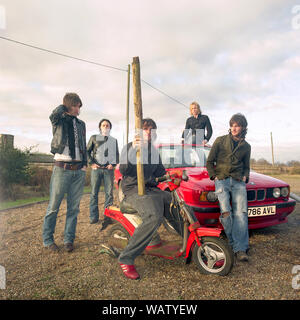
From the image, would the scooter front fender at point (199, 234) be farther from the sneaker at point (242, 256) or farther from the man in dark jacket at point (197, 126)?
the man in dark jacket at point (197, 126)

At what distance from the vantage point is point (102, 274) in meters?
2.81

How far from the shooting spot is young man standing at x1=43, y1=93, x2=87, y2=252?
11.4ft

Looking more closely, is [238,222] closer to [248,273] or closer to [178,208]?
[248,273]

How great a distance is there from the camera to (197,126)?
5.54 metres

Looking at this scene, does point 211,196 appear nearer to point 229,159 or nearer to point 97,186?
point 229,159

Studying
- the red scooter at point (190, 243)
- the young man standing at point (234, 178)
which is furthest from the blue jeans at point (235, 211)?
the red scooter at point (190, 243)

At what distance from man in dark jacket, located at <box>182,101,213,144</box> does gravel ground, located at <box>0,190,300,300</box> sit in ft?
8.07

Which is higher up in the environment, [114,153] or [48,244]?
[114,153]

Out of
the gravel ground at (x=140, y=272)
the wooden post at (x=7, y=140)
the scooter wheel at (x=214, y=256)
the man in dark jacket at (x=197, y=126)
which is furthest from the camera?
the wooden post at (x=7, y=140)

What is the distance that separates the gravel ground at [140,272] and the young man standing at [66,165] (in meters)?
0.36

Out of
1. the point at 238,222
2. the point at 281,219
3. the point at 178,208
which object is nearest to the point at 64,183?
the point at 178,208

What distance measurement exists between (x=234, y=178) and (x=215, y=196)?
0.38m

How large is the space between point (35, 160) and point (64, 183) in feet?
20.8

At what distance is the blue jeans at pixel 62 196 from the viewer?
3482 millimetres
